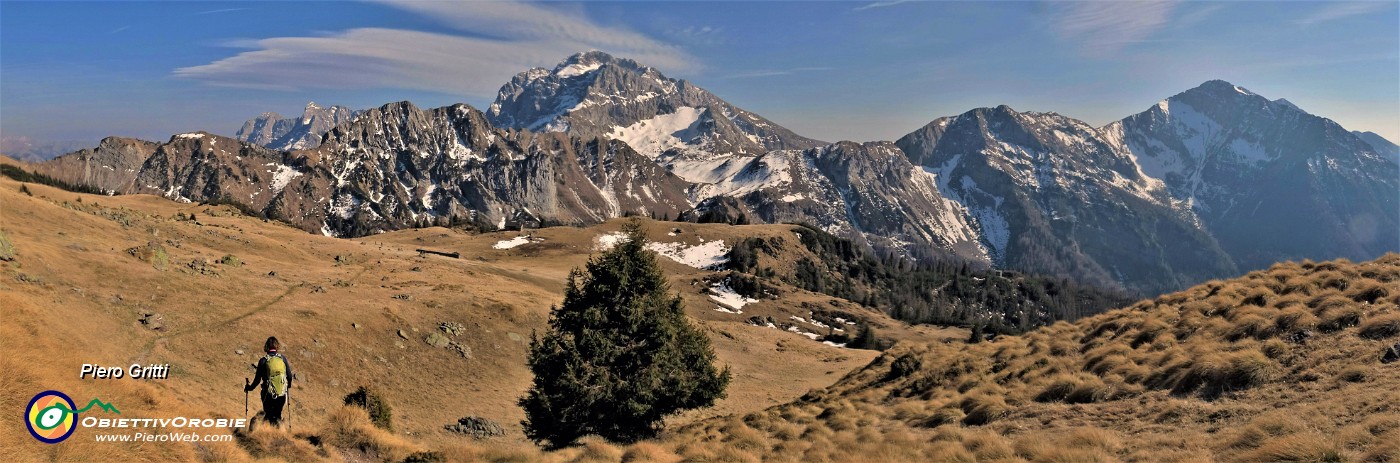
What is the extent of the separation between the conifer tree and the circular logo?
48.4 ft

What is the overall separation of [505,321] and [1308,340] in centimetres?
4978

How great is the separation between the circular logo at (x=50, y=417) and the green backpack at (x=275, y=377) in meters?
4.26

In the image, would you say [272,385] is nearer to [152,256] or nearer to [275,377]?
[275,377]

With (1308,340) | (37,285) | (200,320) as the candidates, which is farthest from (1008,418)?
(37,285)

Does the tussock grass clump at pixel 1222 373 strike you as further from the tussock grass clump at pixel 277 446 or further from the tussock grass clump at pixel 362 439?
the tussock grass clump at pixel 277 446

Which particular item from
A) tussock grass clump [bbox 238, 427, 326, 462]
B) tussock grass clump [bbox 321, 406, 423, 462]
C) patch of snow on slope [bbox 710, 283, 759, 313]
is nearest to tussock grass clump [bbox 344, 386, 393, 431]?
tussock grass clump [bbox 321, 406, 423, 462]

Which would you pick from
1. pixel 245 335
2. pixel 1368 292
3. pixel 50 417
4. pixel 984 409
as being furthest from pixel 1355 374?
pixel 245 335

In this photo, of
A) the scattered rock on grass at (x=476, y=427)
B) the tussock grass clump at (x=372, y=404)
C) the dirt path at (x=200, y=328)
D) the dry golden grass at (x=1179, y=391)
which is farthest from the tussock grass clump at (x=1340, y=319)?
the dirt path at (x=200, y=328)

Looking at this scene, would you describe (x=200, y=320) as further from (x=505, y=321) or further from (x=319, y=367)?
(x=505, y=321)

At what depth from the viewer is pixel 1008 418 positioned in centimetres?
2056

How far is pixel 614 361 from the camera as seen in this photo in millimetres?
27125

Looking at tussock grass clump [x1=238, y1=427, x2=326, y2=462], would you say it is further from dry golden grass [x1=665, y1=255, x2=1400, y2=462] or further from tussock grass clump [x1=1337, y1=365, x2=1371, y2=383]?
tussock grass clump [x1=1337, y1=365, x2=1371, y2=383]

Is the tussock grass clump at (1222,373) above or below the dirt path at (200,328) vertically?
above

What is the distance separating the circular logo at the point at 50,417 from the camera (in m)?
12.9
